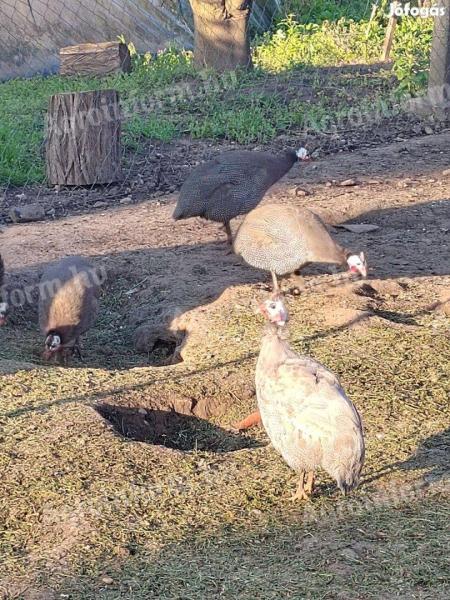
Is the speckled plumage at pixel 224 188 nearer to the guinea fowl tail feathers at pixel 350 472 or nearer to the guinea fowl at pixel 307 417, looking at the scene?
the guinea fowl at pixel 307 417

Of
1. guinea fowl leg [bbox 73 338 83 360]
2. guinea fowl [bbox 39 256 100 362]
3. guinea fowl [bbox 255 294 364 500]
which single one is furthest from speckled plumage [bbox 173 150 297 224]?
guinea fowl [bbox 255 294 364 500]

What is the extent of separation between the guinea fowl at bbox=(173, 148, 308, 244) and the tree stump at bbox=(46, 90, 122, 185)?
165 centimetres

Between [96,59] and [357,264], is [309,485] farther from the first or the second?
[96,59]

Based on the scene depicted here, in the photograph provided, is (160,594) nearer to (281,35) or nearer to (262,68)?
(262,68)

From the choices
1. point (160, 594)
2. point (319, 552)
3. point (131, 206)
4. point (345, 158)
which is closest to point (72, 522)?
point (160, 594)

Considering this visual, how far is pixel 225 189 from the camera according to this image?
7.14 meters

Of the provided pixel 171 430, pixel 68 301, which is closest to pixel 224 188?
pixel 68 301

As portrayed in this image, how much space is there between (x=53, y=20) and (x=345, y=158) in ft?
17.9

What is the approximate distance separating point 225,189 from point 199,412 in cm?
281

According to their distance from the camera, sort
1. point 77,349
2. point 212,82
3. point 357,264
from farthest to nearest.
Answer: point 212,82 → point 357,264 → point 77,349

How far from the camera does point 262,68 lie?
12125 mm

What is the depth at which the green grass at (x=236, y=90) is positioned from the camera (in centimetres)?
988

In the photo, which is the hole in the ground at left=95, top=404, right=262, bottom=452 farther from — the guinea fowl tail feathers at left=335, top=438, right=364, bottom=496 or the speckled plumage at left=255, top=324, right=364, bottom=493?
the guinea fowl tail feathers at left=335, top=438, right=364, bottom=496

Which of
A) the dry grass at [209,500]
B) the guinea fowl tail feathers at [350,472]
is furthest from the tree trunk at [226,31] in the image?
the guinea fowl tail feathers at [350,472]
